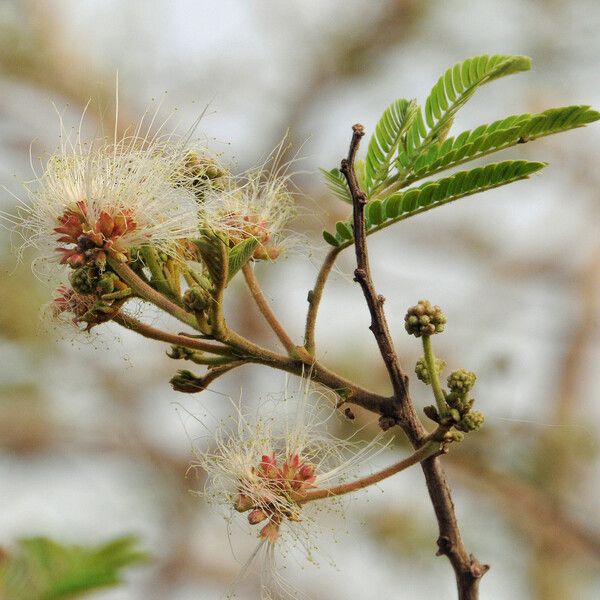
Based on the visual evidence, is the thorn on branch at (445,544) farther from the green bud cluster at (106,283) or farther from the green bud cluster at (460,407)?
the green bud cluster at (106,283)

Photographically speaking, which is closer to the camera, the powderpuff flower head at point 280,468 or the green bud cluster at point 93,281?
the green bud cluster at point 93,281

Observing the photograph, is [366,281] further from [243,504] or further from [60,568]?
[60,568]

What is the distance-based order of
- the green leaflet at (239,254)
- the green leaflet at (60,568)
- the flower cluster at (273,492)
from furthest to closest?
the green leaflet at (60,568) < the flower cluster at (273,492) < the green leaflet at (239,254)

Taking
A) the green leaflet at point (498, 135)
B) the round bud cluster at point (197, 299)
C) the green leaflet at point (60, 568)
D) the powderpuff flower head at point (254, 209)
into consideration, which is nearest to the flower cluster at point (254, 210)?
the powderpuff flower head at point (254, 209)

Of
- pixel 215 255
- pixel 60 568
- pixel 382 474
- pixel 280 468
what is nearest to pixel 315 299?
pixel 215 255

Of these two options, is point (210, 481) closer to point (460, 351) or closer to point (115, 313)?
point (115, 313)

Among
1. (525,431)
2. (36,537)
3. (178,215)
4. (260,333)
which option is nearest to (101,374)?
(260,333)
